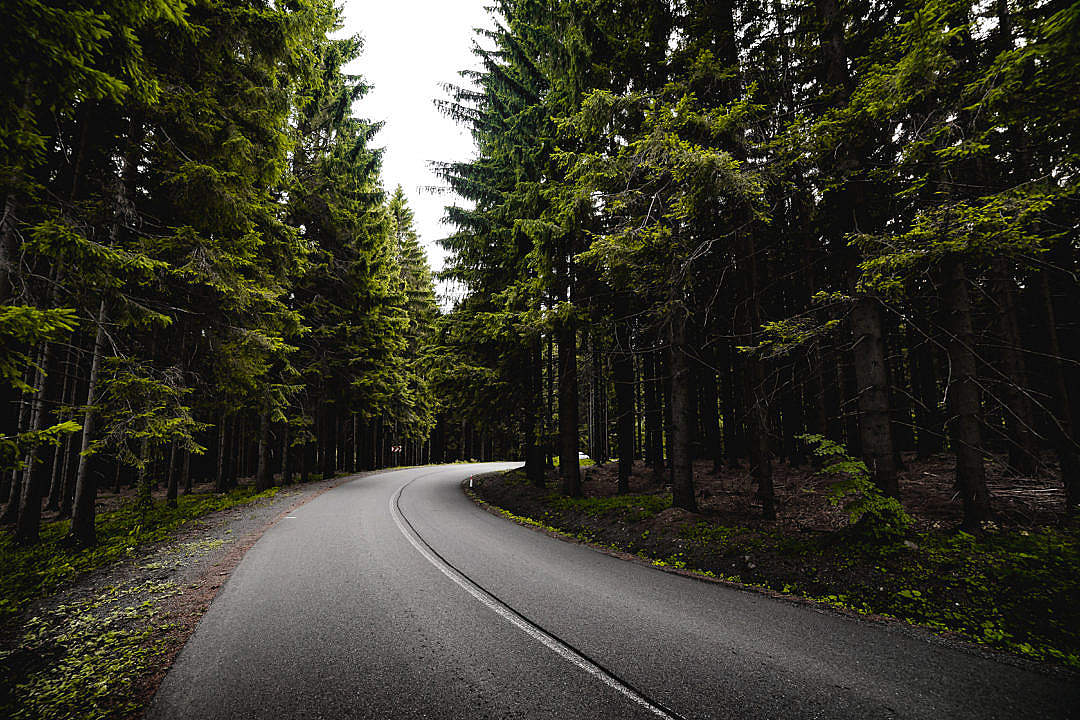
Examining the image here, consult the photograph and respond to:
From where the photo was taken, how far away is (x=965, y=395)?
6613 millimetres

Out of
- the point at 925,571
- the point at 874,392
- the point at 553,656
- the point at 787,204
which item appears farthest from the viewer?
the point at 787,204

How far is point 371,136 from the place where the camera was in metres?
19.7

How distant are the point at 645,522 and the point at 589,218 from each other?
25.0ft

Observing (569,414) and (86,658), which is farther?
(569,414)

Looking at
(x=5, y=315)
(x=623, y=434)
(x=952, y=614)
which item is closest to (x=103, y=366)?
(x=5, y=315)

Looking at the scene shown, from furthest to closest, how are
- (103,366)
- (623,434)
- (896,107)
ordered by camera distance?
(623,434) → (103,366) → (896,107)

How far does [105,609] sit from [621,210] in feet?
34.8

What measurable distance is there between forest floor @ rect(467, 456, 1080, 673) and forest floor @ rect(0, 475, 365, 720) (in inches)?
267

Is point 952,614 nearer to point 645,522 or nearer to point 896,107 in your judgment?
point 645,522

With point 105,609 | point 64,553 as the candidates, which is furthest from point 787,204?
point 64,553

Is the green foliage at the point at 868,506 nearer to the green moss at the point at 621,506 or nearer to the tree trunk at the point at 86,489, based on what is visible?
the green moss at the point at 621,506

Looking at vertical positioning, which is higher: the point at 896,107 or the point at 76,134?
the point at 76,134

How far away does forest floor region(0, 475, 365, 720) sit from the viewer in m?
3.40

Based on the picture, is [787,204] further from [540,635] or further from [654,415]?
[540,635]
